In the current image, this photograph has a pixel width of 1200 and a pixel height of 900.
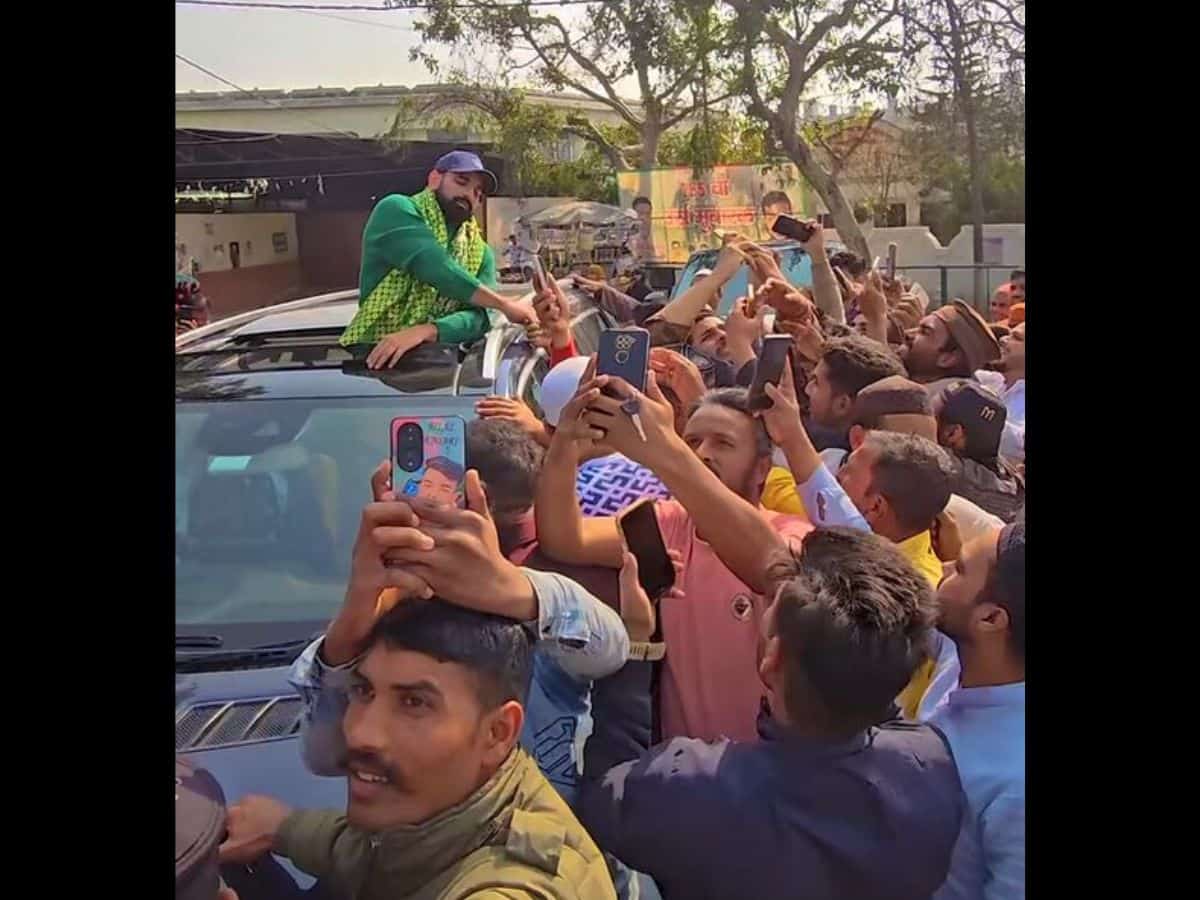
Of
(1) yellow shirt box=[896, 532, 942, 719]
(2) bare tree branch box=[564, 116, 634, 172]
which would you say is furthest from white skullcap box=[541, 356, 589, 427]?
(1) yellow shirt box=[896, 532, 942, 719]

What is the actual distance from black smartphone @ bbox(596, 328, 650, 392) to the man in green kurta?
0.14 meters

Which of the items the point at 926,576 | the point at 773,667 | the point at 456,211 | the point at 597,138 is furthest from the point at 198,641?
the point at 926,576

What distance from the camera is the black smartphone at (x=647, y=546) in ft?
6.99

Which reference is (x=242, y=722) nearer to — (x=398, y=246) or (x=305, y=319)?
(x=305, y=319)

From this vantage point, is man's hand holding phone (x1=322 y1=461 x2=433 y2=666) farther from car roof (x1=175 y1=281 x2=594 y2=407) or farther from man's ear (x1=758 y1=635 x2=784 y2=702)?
man's ear (x1=758 y1=635 x2=784 y2=702)

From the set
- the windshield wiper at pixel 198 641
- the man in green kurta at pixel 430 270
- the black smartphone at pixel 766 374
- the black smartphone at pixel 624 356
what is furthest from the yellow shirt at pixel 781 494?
the windshield wiper at pixel 198 641

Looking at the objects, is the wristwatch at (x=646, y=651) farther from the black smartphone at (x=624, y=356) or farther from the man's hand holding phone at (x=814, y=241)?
the man's hand holding phone at (x=814, y=241)

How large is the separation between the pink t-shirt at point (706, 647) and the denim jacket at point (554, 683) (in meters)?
0.09

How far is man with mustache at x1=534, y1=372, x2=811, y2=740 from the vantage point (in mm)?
2127

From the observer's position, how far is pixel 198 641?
2154mm

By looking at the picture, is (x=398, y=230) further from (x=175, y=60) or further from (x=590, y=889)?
(x=590, y=889)
